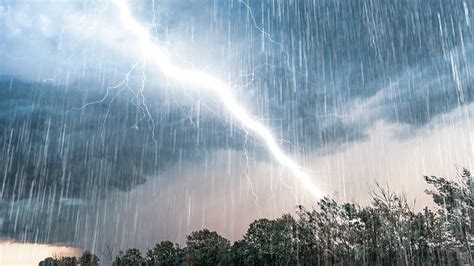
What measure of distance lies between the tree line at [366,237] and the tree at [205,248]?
0.12m

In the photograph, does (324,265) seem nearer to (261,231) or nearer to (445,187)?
(261,231)

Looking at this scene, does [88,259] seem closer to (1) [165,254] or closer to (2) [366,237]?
(1) [165,254]

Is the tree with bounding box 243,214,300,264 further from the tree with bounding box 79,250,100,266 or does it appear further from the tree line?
the tree with bounding box 79,250,100,266

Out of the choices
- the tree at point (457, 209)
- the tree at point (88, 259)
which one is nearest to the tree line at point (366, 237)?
the tree at point (457, 209)

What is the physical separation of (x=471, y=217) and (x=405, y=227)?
14.4 feet

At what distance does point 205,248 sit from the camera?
50031 millimetres

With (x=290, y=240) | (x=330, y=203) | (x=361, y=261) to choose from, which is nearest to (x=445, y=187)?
(x=361, y=261)

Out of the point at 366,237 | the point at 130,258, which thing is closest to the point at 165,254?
the point at 130,258

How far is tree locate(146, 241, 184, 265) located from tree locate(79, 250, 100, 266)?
38.6 ft

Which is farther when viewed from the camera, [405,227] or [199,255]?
[199,255]

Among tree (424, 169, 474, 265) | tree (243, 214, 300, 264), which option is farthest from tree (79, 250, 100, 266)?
tree (424, 169, 474, 265)

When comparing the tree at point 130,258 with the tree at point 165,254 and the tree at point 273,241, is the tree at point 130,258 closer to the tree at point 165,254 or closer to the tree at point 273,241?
the tree at point 165,254

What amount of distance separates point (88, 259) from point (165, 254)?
17121 millimetres

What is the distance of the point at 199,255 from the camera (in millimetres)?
49625
